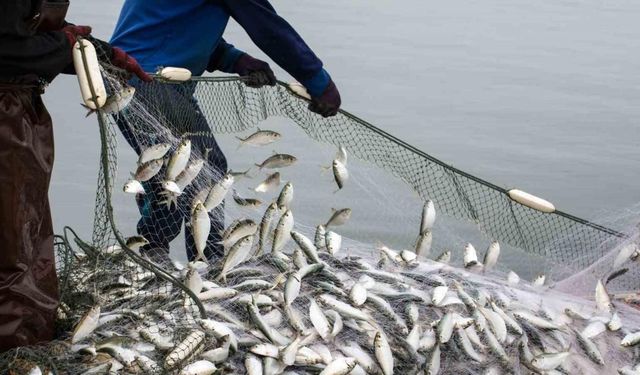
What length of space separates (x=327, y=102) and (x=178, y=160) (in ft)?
4.96

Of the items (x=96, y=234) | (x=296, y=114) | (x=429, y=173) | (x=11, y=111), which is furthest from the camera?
(x=429, y=173)

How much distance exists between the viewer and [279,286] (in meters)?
4.79

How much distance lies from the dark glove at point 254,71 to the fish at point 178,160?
1322mm

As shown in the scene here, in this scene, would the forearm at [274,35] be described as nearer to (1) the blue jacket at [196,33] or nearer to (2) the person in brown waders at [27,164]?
(1) the blue jacket at [196,33]

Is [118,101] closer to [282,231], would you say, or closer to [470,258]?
[282,231]

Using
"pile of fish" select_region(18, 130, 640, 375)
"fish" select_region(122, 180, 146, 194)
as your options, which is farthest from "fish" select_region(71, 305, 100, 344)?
"fish" select_region(122, 180, 146, 194)

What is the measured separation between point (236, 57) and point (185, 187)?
152 centimetres

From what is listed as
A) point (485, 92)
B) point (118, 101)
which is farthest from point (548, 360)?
point (485, 92)

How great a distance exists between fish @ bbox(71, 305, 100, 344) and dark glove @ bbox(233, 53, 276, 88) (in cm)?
232

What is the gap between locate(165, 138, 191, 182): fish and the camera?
4.92m

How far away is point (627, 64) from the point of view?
675 inches

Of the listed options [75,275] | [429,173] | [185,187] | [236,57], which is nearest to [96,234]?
[75,275]

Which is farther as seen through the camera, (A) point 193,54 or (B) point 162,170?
(A) point 193,54

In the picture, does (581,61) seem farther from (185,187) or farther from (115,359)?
(115,359)
